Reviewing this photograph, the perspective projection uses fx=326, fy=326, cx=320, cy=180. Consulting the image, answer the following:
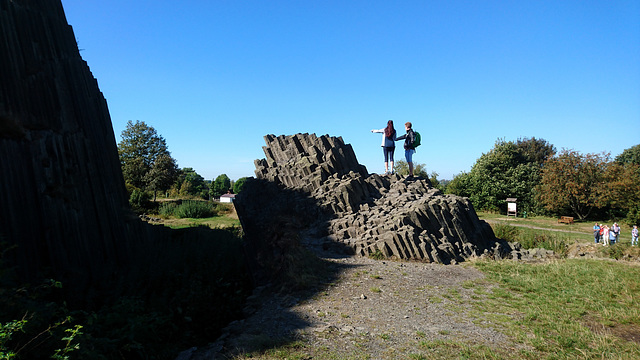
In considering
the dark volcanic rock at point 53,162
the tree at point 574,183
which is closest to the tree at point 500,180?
the tree at point 574,183

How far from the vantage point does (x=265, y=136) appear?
57.3 feet

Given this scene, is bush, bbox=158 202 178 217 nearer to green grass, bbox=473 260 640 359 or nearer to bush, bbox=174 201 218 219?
bush, bbox=174 201 218 219

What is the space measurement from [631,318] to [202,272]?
9276mm

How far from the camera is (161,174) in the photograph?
37.8m

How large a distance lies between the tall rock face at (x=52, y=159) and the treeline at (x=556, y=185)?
1436 inches

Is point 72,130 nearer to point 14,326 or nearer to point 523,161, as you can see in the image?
point 14,326

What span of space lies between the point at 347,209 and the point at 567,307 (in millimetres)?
7685

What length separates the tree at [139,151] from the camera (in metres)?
38.1

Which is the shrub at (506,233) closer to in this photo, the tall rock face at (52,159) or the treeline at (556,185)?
the tall rock face at (52,159)

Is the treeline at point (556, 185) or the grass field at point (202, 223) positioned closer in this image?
the grass field at point (202, 223)

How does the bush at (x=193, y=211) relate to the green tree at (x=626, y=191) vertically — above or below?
above

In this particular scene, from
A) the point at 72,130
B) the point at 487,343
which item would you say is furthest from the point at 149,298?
the point at 487,343

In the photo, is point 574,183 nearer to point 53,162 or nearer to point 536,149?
point 536,149

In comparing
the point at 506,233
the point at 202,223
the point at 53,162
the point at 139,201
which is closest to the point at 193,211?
the point at 139,201
